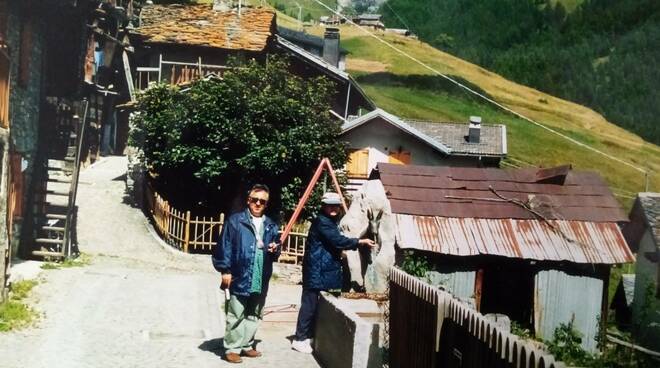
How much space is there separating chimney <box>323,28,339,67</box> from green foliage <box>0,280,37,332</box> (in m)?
27.8

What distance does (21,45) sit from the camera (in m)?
15.7

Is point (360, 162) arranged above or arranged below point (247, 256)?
above

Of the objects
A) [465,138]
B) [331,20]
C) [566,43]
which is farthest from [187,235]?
[566,43]

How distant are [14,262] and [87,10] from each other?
785cm

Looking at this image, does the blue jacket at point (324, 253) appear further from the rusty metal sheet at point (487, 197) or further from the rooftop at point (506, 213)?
the rusty metal sheet at point (487, 197)

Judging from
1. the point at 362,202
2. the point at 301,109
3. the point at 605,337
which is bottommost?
the point at 605,337

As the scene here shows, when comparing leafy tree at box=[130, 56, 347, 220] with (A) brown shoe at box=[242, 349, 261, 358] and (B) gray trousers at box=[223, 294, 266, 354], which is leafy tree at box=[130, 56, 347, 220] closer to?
(A) brown shoe at box=[242, 349, 261, 358]

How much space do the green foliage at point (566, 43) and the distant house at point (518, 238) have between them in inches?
944

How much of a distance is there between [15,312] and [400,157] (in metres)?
19.1

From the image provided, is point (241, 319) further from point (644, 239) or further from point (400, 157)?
point (644, 239)

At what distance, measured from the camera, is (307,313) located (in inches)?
325

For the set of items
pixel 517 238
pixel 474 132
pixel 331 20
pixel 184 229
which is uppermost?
pixel 331 20

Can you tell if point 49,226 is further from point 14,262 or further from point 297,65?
point 297,65

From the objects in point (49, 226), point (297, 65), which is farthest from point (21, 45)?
point (297, 65)
